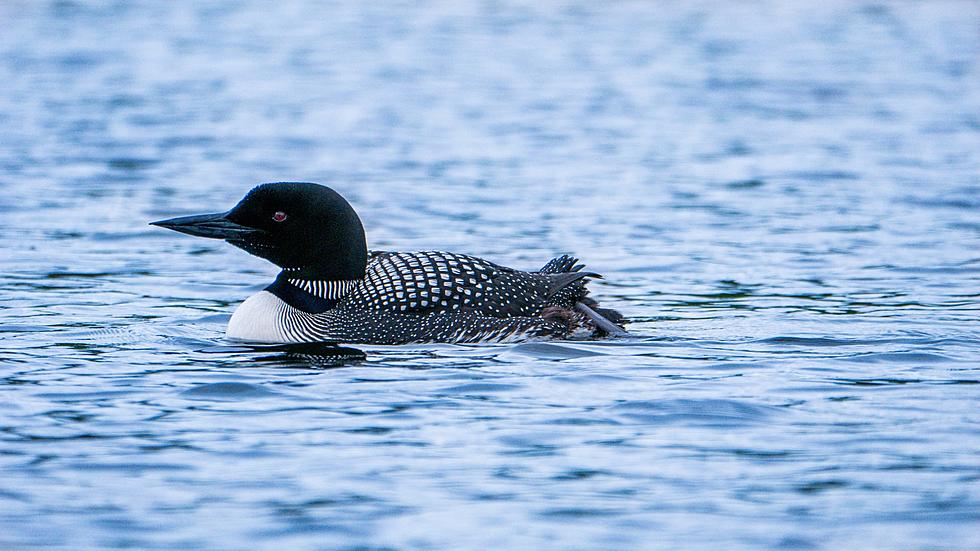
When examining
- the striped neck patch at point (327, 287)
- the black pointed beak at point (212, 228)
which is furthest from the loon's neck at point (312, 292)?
the black pointed beak at point (212, 228)

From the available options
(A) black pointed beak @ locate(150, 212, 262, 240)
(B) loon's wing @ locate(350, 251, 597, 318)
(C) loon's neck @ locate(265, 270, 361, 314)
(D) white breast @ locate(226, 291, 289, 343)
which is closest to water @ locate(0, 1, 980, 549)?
(D) white breast @ locate(226, 291, 289, 343)

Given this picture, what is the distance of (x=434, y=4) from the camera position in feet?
78.8

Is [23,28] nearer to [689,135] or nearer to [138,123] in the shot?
[138,123]

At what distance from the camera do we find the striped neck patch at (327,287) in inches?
277

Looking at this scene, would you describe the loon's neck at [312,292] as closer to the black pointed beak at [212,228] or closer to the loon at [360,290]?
the loon at [360,290]

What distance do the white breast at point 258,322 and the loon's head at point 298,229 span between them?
0.22m

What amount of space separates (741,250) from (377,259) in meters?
2.87

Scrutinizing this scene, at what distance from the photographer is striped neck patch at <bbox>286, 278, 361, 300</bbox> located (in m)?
7.03

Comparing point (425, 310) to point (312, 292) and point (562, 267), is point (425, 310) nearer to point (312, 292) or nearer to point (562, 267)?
point (312, 292)

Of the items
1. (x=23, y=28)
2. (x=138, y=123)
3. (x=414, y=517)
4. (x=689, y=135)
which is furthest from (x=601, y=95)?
(x=414, y=517)

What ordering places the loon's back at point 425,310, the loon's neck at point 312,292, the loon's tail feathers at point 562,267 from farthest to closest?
the loon's tail feathers at point 562,267 → the loon's neck at point 312,292 → the loon's back at point 425,310

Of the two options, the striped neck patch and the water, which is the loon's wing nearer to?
the striped neck patch

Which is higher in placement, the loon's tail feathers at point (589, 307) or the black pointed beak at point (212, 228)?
the black pointed beak at point (212, 228)

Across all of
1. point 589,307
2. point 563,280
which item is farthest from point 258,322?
point 589,307
